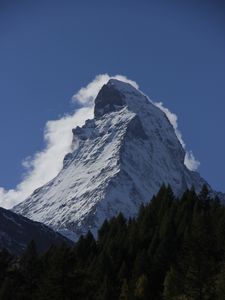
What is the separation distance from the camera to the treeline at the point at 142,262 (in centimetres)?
7312

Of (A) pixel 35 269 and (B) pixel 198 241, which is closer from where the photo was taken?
(B) pixel 198 241

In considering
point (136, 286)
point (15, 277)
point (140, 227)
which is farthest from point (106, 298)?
point (140, 227)

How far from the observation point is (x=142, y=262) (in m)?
96.9

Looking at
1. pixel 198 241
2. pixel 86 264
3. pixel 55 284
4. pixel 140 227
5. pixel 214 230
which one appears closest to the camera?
pixel 55 284

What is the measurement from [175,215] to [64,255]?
48.9m

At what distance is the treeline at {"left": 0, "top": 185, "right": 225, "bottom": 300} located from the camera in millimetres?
73125

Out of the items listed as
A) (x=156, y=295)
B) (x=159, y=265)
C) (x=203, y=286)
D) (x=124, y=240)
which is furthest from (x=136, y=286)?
(x=124, y=240)

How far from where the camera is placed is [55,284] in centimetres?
7175

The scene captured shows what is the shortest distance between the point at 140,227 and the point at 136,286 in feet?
101

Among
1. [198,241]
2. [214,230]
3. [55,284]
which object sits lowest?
[55,284]

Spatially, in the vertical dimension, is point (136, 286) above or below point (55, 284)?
above

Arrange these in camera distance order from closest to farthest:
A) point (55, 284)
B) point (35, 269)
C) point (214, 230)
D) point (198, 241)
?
point (55, 284) < point (198, 241) < point (214, 230) < point (35, 269)

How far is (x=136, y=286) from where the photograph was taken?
88875 mm

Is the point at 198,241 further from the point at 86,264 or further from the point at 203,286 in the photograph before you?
the point at 86,264
